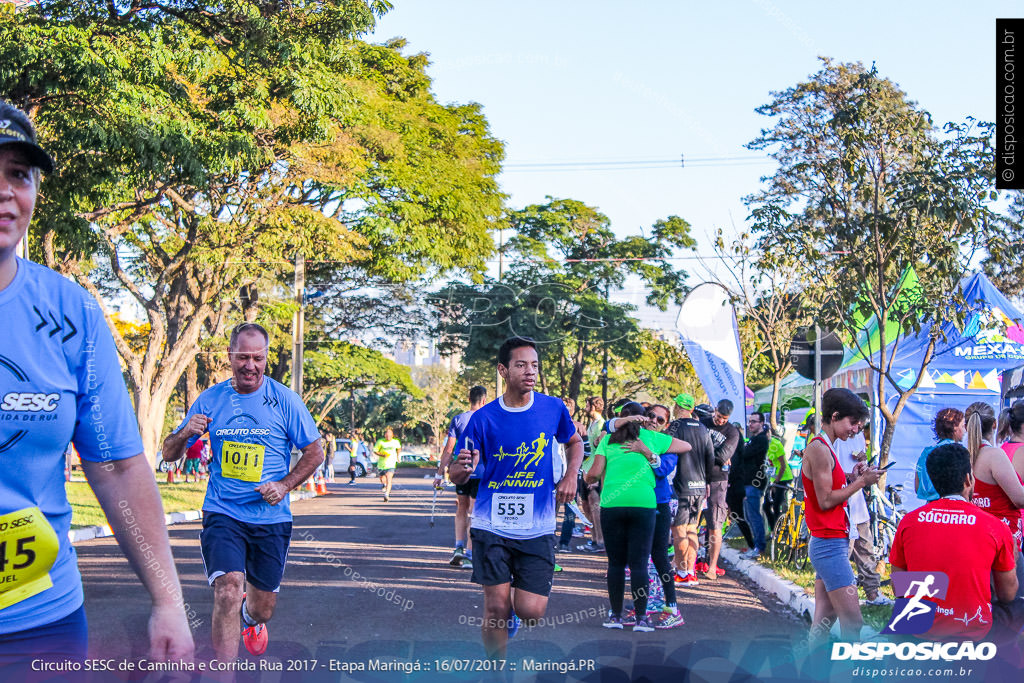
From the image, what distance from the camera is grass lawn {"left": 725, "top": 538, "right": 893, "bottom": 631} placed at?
770 centimetres

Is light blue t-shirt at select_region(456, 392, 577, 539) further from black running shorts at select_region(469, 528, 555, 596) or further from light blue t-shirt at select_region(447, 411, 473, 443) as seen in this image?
light blue t-shirt at select_region(447, 411, 473, 443)

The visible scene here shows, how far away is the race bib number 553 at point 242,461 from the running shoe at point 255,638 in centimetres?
88

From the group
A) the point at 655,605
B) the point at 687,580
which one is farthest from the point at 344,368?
the point at 655,605

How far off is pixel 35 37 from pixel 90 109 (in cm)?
111

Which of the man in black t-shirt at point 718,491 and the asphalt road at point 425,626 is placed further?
the man in black t-shirt at point 718,491

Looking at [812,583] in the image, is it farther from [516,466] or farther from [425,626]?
[516,466]

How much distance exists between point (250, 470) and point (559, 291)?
31.7m

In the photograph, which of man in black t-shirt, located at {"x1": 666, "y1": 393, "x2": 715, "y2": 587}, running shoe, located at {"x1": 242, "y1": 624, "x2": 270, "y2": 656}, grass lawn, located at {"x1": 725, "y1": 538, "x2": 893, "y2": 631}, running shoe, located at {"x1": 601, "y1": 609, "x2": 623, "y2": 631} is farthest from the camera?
man in black t-shirt, located at {"x1": 666, "y1": 393, "x2": 715, "y2": 587}

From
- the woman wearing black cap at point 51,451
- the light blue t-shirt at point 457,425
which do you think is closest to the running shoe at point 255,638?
the woman wearing black cap at point 51,451

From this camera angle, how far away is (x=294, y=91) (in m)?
17.4

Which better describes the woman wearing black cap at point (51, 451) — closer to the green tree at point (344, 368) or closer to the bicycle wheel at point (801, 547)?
the bicycle wheel at point (801, 547)

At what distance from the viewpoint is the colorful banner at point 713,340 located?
14267 mm

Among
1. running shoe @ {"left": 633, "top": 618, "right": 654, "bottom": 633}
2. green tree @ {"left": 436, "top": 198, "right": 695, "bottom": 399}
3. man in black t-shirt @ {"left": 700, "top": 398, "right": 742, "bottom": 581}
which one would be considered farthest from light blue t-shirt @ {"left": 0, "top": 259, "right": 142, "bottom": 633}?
green tree @ {"left": 436, "top": 198, "right": 695, "bottom": 399}

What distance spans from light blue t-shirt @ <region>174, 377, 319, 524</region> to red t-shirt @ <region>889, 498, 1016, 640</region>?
337 centimetres
